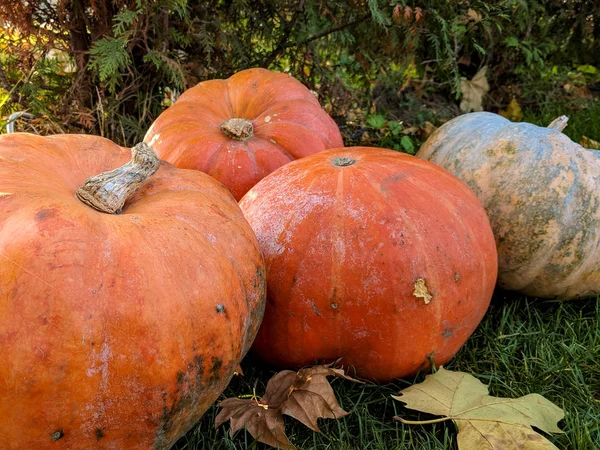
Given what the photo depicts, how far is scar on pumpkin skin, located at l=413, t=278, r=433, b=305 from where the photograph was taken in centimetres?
203

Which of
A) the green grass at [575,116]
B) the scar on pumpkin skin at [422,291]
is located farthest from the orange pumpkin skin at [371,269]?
the green grass at [575,116]

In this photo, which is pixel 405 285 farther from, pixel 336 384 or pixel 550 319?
pixel 550 319

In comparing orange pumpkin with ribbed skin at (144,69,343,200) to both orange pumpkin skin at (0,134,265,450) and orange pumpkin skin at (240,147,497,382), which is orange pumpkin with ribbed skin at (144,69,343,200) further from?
orange pumpkin skin at (0,134,265,450)

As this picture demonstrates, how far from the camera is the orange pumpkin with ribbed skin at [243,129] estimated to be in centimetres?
279

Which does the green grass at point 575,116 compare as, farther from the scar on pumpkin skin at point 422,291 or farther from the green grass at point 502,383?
the scar on pumpkin skin at point 422,291

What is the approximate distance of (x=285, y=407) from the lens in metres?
1.94

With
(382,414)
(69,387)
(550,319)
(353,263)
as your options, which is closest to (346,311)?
(353,263)

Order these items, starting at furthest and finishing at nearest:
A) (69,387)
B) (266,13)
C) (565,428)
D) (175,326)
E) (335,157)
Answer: (266,13)
(335,157)
(565,428)
(175,326)
(69,387)

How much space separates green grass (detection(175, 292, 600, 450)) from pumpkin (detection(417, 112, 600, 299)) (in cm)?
14

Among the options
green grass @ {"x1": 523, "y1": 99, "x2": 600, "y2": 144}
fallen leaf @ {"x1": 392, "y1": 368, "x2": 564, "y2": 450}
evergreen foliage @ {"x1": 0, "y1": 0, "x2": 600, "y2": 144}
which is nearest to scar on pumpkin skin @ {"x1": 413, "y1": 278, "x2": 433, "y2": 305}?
fallen leaf @ {"x1": 392, "y1": 368, "x2": 564, "y2": 450}

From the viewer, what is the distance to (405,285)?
6.64ft

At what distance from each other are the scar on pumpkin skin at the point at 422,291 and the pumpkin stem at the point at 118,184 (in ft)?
2.88

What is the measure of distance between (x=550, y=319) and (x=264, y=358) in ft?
3.89

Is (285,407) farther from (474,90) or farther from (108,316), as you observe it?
(474,90)
